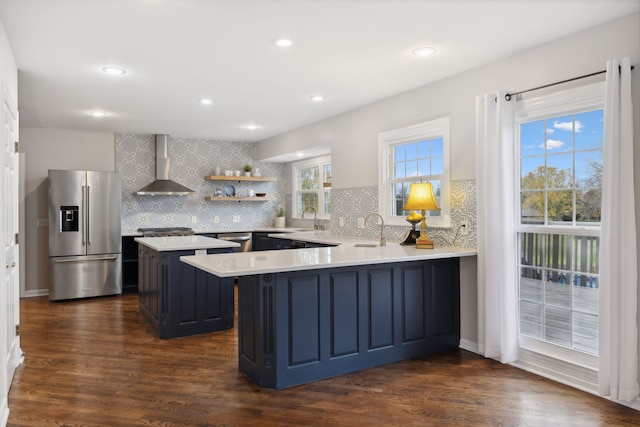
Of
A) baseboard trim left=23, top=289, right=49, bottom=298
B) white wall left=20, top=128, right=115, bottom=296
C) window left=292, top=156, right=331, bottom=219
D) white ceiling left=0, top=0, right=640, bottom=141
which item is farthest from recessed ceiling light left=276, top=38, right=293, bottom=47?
baseboard trim left=23, top=289, right=49, bottom=298

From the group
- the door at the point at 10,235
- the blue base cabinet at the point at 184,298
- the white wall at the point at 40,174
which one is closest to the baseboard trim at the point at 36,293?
the white wall at the point at 40,174

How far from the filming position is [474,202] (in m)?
3.75

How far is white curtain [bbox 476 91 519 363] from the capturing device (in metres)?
3.42

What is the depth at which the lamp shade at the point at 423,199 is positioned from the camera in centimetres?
385

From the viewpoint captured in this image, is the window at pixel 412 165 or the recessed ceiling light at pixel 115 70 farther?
the window at pixel 412 165

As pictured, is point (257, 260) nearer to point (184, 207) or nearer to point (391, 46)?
point (391, 46)

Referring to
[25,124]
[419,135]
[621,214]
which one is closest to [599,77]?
[621,214]

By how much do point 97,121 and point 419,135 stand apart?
4145 mm

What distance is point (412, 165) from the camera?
4.54m

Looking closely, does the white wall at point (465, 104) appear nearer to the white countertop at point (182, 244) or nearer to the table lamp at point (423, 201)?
the table lamp at point (423, 201)

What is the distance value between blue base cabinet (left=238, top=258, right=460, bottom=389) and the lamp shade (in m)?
0.47

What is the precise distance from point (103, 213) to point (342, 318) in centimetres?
428

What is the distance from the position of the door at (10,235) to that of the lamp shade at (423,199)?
9.76 feet

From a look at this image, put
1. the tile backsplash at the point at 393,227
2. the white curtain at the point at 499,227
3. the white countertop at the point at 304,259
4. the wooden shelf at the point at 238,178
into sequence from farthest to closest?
the wooden shelf at the point at 238,178
the tile backsplash at the point at 393,227
the white curtain at the point at 499,227
the white countertop at the point at 304,259
